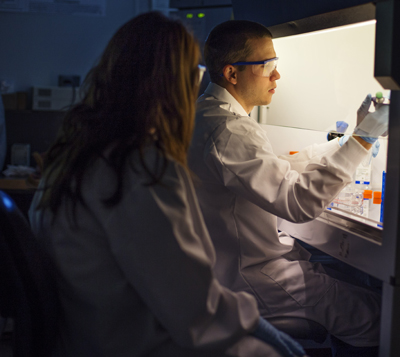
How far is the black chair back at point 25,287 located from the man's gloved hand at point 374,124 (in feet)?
2.98

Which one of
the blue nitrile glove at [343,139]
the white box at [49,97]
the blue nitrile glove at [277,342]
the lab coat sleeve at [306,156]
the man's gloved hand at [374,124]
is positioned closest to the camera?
the blue nitrile glove at [277,342]

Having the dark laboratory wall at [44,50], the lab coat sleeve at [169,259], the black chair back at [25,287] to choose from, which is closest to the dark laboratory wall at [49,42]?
the dark laboratory wall at [44,50]

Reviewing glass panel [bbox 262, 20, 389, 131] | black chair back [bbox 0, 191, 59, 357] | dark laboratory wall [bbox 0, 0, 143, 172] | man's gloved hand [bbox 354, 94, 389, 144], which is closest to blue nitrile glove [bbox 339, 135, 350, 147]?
glass panel [bbox 262, 20, 389, 131]

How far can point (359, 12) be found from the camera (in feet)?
3.75

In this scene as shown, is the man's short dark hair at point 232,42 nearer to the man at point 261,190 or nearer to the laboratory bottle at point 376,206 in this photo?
the man at point 261,190

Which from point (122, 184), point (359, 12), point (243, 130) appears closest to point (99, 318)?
point (122, 184)

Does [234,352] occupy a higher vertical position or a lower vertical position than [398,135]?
lower

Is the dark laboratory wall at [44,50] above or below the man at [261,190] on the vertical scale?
above

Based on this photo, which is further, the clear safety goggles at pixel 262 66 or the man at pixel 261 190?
the clear safety goggles at pixel 262 66

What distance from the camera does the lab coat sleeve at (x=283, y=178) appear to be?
1.22m

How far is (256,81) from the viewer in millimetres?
1467

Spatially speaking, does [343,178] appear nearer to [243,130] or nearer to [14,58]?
[243,130]

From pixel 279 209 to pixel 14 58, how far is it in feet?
10.1

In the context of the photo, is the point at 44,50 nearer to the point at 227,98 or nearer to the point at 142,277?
the point at 227,98
